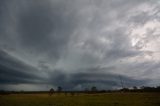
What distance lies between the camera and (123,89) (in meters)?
189

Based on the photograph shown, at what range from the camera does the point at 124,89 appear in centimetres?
19050

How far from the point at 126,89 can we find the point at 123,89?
21.1 ft

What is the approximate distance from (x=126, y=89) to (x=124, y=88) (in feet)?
13.9

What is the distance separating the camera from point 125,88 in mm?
193125

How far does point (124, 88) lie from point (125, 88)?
8.08 ft

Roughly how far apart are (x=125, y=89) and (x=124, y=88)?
2.54 m

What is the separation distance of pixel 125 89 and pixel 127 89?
123 inches

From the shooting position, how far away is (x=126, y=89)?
194125mm

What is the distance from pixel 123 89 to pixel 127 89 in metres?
7.74

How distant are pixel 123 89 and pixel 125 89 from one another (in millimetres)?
4675

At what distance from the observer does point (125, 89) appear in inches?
7594

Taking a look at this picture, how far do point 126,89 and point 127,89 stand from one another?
137 centimetres
